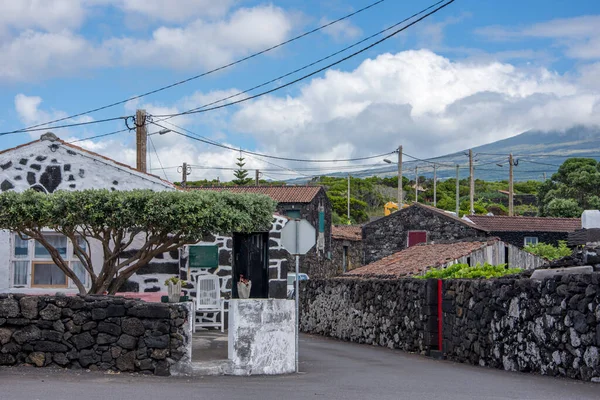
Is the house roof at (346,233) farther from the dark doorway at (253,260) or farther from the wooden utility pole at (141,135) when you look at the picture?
the dark doorway at (253,260)

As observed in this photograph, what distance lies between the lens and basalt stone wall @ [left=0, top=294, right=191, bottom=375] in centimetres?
1377

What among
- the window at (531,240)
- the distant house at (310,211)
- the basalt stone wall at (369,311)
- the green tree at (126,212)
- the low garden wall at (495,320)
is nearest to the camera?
the low garden wall at (495,320)

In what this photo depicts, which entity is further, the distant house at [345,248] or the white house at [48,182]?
the distant house at [345,248]

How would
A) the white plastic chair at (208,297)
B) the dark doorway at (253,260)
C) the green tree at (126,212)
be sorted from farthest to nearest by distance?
the white plastic chair at (208,297) → the dark doorway at (253,260) → the green tree at (126,212)

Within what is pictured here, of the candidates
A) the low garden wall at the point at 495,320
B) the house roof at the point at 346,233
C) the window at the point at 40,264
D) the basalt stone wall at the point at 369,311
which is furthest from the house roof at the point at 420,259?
the house roof at the point at 346,233

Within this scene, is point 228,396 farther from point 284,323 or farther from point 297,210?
point 297,210

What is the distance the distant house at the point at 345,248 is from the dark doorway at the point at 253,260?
40.0m

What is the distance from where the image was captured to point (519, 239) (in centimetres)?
4669

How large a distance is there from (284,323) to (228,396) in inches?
131

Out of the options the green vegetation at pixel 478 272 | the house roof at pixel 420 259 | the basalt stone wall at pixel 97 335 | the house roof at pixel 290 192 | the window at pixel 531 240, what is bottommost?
the basalt stone wall at pixel 97 335

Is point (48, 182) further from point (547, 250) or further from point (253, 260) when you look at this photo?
point (547, 250)

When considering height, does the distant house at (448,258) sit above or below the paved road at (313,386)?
above

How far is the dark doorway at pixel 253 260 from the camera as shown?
16.6 metres

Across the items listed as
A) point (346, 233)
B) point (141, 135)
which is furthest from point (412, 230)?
point (141, 135)
